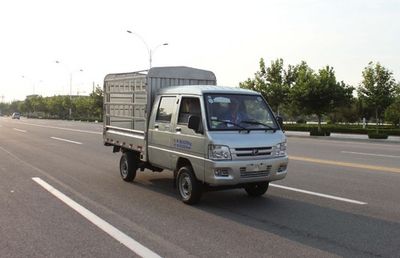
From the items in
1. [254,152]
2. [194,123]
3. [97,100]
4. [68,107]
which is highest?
[97,100]

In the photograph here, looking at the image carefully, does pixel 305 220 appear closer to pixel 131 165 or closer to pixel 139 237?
pixel 139 237

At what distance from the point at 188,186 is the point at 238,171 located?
1058mm

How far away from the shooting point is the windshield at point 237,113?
338 inches

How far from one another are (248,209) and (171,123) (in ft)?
7.22

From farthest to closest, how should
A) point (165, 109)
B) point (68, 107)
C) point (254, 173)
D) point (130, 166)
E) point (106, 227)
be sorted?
point (68, 107), point (130, 166), point (165, 109), point (254, 173), point (106, 227)

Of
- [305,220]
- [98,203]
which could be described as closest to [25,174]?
[98,203]

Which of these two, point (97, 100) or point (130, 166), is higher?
point (97, 100)

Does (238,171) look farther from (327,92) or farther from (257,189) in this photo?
(327,92)

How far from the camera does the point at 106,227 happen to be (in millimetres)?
7035

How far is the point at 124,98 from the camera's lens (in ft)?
37.8

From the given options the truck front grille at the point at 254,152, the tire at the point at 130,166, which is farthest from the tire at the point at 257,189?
the tire at the point at 130,166

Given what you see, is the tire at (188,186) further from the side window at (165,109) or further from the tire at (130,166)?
the tire at (130,166)

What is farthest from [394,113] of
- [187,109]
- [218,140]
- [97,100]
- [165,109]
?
[97,100]

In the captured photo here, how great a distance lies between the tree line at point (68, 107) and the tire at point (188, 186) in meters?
77.7
